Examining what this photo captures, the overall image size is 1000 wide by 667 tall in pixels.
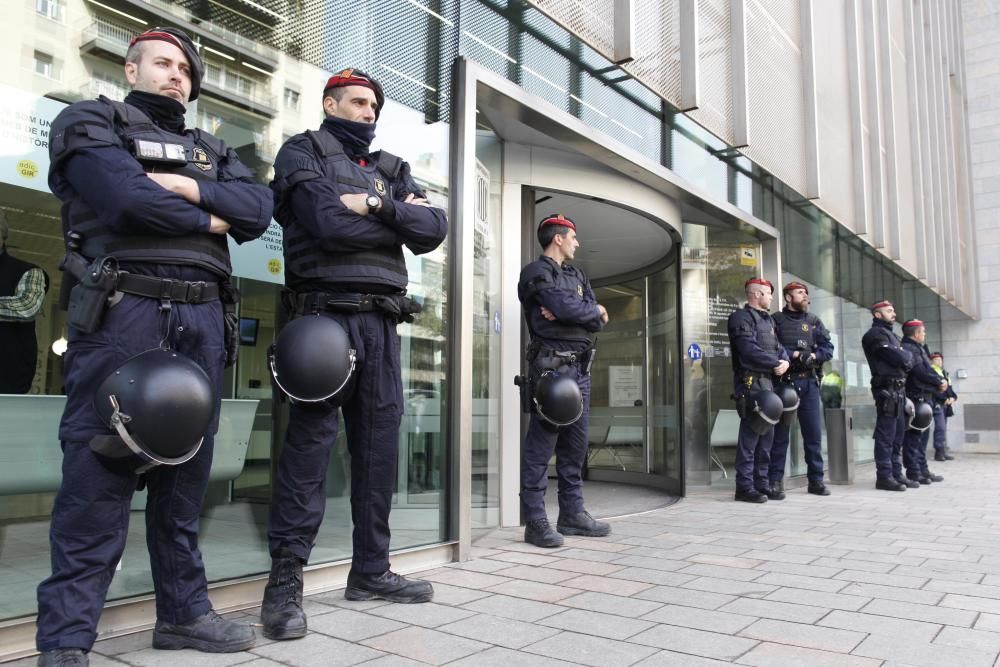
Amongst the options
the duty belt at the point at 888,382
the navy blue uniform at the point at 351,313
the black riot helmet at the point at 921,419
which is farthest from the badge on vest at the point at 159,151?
the black riot helmet at the point at 921,419

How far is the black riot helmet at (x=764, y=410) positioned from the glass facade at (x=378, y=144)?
0.82 m

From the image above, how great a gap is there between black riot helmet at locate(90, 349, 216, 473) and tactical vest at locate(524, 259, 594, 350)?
8.48 feet

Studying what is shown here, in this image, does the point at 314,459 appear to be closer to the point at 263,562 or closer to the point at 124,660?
the point at 263,562

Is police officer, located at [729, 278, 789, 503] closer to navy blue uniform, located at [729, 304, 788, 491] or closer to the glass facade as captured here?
navy blue uniform, located at [729, 304, 788, 491]

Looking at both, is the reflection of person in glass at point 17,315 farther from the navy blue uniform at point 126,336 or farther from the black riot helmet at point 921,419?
the black riot helmet at point 921,419

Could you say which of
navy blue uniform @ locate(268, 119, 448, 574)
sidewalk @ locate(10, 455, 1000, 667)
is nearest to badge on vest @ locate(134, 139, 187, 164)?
navy blue uniform @ locate(268, 119, 448, 574)

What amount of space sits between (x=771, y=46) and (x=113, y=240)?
6.75 m

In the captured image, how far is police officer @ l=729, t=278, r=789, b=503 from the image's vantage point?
6.30 meters

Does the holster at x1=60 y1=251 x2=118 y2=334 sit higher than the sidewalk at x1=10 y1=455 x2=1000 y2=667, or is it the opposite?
the holster at x1=60 y1=251 x2=118 y2=334

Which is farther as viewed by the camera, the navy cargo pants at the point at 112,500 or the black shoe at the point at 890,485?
the black shoe at the point at 890,485

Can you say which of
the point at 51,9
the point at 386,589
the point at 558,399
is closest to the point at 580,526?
the point at 558,399

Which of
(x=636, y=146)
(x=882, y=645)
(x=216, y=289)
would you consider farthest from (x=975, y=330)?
(x=216, y=289)

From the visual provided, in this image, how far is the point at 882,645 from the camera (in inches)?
94.0

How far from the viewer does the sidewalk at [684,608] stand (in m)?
2.28
